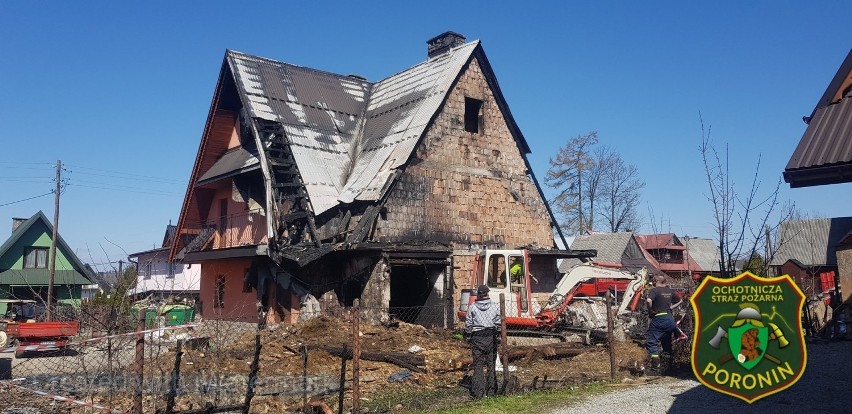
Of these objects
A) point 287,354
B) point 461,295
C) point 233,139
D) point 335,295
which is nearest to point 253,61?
point 233,139

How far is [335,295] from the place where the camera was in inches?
753

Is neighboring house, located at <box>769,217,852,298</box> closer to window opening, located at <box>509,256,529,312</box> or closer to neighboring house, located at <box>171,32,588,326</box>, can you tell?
neighboring house, located at <box>171,32,588,326</box>

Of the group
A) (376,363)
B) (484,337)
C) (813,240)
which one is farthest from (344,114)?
(813,240)

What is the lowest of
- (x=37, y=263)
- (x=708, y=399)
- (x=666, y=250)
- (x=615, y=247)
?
(x=708, y=399)

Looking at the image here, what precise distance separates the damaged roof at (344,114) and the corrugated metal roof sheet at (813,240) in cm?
3287

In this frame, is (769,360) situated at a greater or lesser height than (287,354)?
greater

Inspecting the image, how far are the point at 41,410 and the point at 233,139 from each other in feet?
55.6

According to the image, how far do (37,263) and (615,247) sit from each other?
3907cm

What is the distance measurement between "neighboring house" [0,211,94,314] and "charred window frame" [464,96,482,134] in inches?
1137

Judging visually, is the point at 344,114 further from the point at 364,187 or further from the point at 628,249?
the point at 628,249

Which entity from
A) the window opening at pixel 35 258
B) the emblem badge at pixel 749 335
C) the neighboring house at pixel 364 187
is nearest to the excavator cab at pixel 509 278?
the neighboring house at pixel 364 187

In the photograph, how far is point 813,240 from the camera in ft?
156

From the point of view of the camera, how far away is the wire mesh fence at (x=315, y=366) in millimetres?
8680

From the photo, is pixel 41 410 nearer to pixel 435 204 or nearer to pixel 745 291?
pixel 745 291
